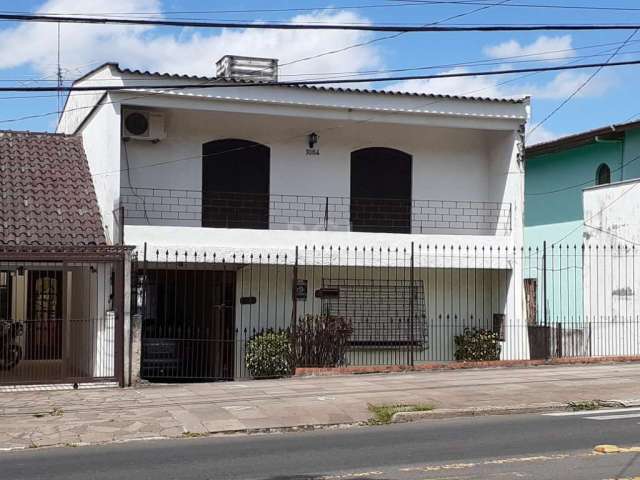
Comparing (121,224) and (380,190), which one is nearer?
(121,224)

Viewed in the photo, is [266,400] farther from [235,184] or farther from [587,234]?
[587,234]

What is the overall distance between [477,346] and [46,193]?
31.5 ft

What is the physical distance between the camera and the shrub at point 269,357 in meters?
16.8

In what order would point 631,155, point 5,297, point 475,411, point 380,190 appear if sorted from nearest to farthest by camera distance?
point 475,411 → point 5,297 → point 380,190 → point 631,155

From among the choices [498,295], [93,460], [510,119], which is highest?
[510,119]

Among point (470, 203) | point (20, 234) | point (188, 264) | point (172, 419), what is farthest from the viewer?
point (470, 203)

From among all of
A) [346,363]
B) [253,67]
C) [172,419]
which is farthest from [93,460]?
[253,67]

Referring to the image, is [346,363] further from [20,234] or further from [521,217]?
[20,234]

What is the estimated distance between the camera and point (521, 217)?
19625mm

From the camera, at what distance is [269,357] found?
55.1 ft

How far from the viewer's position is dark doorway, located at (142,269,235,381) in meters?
16.8

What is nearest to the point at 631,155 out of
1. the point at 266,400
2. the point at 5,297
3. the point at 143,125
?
the point at 143,125

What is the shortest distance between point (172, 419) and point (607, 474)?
6.10 meters

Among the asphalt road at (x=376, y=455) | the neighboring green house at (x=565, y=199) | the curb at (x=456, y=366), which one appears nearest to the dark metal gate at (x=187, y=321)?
the curb at (x=456, y=366)
